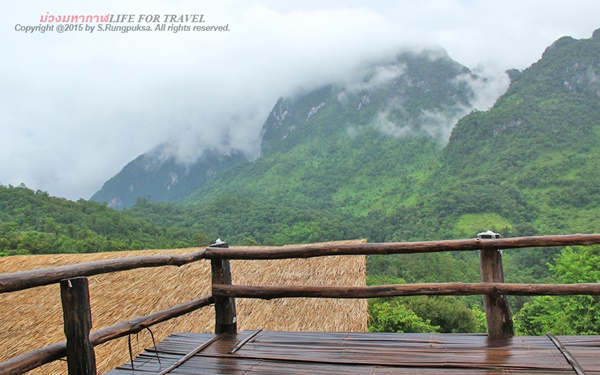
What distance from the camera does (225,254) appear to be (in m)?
3.47

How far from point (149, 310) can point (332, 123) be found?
69.8 meters

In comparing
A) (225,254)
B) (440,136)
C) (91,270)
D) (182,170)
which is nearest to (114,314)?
(225,254)

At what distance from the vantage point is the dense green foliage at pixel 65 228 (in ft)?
44.8

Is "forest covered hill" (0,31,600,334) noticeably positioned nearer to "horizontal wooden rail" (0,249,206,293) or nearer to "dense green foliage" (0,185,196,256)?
"dense green foliage" (0,185,196,256)

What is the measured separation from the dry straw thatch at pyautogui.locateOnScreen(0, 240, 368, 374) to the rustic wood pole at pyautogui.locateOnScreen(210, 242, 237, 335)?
109 inches

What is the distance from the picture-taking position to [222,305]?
11.5 feet

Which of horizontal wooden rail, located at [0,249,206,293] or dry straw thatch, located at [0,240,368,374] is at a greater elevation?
horizontal wooden rail, located at [0,249,206,293]

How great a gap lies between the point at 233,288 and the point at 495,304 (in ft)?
5.76

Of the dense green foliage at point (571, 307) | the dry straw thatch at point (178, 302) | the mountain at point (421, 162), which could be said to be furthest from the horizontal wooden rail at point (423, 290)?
the mountain at point (421, 162)

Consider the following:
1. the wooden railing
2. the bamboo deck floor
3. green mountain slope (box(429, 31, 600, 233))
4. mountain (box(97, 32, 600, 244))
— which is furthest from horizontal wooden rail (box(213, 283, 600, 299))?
green mountain slope (box(429, 31, 600, 233))

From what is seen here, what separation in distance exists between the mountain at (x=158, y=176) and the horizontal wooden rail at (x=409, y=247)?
285 ft

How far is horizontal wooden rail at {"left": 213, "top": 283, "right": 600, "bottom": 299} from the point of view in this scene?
2883 millimetres

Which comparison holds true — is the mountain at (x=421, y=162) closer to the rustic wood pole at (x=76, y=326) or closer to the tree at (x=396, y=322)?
the tree at (x=396, y=322)

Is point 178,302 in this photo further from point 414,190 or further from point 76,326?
point 414,190
